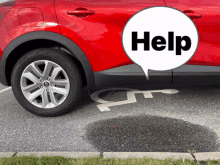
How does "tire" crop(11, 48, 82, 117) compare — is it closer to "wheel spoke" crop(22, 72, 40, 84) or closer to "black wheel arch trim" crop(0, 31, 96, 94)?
"wheel spoke" crop(22, 72, 40, 84)

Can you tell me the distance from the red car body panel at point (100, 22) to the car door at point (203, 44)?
1.19 ft

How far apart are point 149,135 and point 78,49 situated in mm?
1334

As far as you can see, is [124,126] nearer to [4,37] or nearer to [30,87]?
[30,87]

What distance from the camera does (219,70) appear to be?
120 inches

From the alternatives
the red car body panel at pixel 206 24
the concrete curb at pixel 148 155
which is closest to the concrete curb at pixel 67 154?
the concrete curb at pixel 148 155

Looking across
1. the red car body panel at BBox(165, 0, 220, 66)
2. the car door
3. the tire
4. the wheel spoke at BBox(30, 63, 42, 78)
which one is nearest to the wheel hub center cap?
the tire

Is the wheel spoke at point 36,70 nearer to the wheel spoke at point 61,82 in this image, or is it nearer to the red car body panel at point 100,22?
the wheel spoke at point 61,82

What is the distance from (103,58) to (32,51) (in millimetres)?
938

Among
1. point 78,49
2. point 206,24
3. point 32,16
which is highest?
point 32,16

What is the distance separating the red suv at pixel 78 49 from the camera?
2934mm

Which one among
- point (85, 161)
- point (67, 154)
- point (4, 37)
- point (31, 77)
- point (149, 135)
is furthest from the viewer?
point (31, 77)

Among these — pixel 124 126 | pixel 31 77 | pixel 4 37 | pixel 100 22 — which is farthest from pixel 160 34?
pixel 4 37

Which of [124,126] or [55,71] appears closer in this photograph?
[124,126]

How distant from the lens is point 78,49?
3.00 metres
